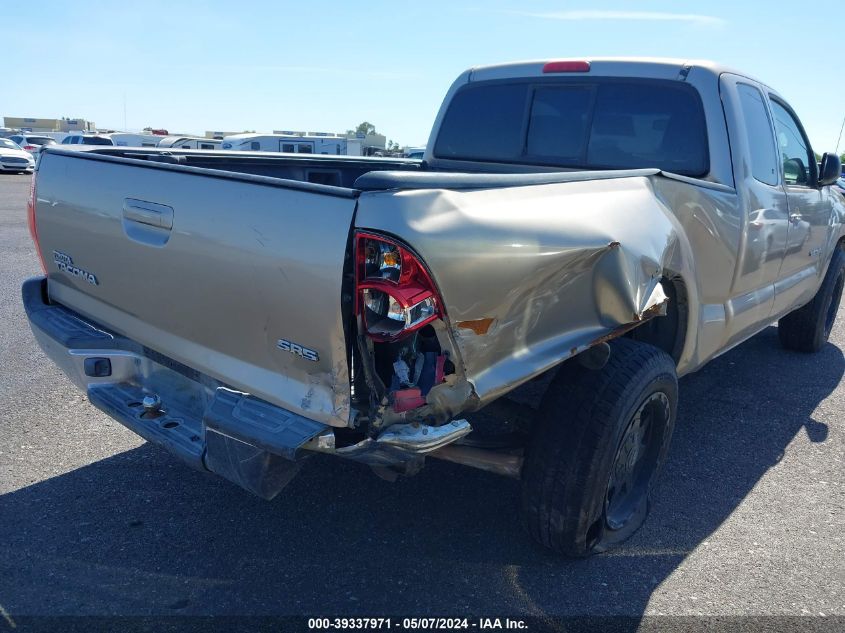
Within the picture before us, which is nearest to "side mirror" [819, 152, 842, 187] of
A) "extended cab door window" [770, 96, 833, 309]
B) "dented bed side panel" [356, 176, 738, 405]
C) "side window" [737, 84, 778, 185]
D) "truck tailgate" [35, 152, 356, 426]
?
"extended cab door window" [770, 96, 833, 309]

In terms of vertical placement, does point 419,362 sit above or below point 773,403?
Result: above

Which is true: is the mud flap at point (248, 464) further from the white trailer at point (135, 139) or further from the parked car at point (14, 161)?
the white trailer at point (135, 139)

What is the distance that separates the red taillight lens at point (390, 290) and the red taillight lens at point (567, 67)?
2.66 m

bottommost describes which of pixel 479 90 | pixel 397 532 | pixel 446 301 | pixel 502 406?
pixel 397 532

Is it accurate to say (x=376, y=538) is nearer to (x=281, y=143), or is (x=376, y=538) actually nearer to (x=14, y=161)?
(x=281, y=143)

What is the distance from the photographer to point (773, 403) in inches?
195

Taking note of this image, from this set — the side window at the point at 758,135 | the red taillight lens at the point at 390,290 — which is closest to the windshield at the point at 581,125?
the side window at the point at 758,135

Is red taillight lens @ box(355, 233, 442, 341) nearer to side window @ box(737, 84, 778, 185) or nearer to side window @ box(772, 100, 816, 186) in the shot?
side window @ box(737, 84, 778, 185)

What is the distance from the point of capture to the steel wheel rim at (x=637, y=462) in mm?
3061

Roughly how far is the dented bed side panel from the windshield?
1.07 metres

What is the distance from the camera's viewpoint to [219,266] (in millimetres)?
2387

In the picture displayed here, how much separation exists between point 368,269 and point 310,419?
1.70ft

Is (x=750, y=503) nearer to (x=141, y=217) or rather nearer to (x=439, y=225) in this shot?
(x=439, y=225)

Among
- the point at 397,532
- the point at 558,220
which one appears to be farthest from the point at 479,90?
the point at 397,532
